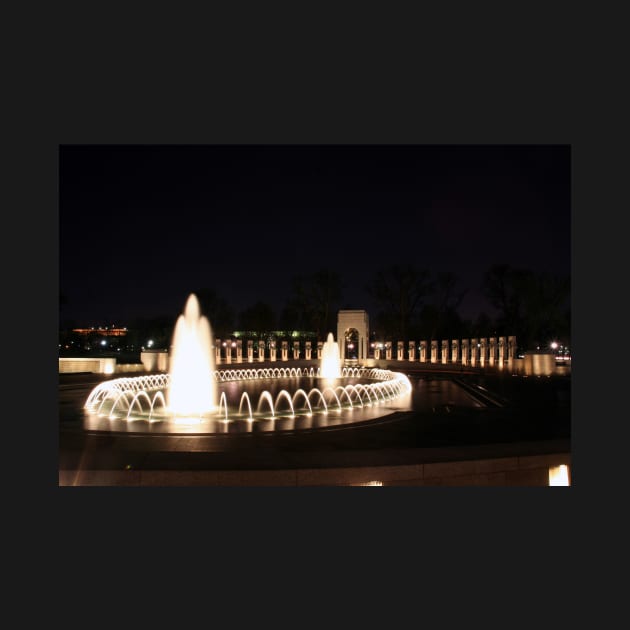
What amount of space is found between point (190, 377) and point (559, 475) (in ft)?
36.2

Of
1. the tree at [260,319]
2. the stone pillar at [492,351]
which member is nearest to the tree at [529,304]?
the stone pillar at [492,351]

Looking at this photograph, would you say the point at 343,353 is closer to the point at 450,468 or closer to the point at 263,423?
the point at 263,423

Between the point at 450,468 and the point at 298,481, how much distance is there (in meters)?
2.13

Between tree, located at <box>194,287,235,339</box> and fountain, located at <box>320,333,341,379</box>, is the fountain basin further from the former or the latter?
tree, located at <box>194,287,235,339</box>

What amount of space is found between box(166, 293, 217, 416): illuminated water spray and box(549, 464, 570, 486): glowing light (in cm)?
823

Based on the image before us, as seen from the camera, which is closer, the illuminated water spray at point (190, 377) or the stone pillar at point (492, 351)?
the illuminated water spray at point (190, 377)

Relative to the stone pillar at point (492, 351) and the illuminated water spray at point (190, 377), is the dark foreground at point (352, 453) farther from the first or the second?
the stone pillar at point (492, 351)

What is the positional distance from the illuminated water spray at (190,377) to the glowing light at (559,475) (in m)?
8.23

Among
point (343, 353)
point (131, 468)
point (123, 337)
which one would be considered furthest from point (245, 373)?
point (123, 337)

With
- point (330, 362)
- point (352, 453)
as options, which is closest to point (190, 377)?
point (352, 453)

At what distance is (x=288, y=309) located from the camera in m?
55.1

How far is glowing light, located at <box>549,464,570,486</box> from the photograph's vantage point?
7.55 m

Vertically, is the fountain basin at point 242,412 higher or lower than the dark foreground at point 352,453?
lower

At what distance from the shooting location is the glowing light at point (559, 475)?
755cm
